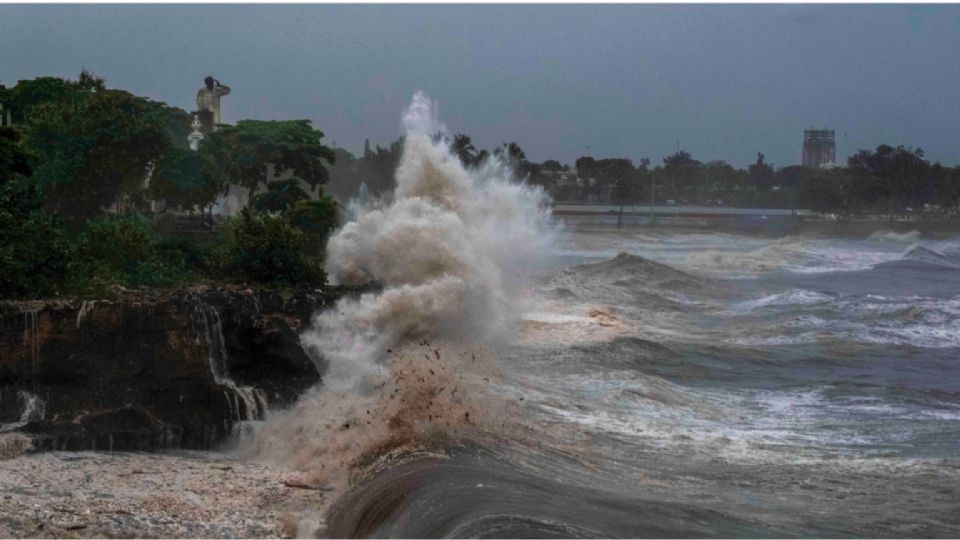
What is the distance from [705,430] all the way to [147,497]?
7448mm

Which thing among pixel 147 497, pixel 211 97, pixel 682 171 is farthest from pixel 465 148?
pixel 682 171

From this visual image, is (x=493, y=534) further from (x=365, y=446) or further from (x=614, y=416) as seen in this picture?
(x=614, y=416)

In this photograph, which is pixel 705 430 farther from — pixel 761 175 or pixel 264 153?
pixel 761 175

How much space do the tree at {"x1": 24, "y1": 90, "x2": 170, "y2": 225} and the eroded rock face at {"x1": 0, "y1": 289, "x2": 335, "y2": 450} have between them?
38.2ft

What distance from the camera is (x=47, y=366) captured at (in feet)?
53.4

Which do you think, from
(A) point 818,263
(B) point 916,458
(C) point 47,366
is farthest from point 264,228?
(A) point 818,263

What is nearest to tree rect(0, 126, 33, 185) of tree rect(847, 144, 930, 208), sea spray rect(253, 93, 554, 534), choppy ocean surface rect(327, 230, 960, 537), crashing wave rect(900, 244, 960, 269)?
sea spray rect(253, 93, 554, 534)

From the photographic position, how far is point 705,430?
16.7 m

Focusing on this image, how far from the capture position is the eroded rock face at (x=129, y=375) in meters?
15.6

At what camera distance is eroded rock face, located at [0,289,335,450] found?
51.2ft

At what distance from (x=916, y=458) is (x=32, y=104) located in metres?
25.3

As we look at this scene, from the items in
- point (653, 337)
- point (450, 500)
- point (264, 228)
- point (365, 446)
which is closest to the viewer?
point (450, 500)

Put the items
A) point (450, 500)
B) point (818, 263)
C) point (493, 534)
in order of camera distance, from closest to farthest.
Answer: point (493, 534), point (450, 500), point (818, 263)

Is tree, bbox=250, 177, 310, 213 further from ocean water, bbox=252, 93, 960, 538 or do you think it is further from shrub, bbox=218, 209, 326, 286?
shrub, bbox=218, 209, 326, 286
